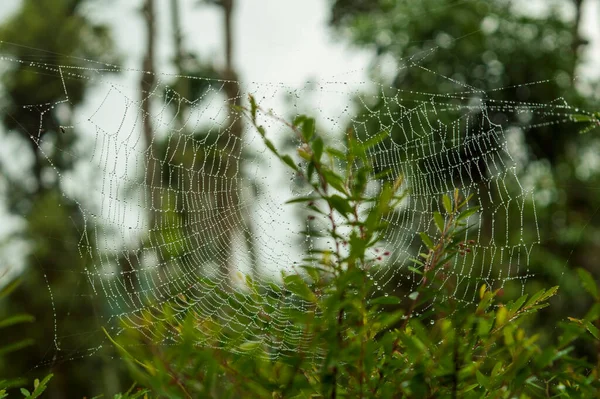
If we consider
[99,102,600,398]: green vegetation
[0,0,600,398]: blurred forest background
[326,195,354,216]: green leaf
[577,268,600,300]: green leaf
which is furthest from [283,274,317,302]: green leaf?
[0,0,600,398]: blurred forest background

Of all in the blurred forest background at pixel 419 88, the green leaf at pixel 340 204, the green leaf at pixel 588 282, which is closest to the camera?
the green leaf at pixel 588 282

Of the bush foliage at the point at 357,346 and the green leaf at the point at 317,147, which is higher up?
the green leaf at the point at 317,147

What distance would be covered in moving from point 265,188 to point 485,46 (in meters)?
8.97

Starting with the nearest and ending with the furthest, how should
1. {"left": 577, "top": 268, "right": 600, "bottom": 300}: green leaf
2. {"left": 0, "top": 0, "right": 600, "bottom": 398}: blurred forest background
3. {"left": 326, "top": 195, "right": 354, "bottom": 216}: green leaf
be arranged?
{"left": 577, "top": 268, "right": 600, "bottom": 300}: green leaf, {"left": 326, "top": 195, "right": 354, "bottom": 216}: green leaf, {"left": 0, "top": 0, "right": 600, "bottom": 398}: blurred forest background

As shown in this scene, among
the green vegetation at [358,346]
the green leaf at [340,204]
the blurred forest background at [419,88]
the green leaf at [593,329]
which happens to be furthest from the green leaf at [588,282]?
the blurred forest background at [419,88]

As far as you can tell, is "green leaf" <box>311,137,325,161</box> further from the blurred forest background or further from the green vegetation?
the blurred forest background

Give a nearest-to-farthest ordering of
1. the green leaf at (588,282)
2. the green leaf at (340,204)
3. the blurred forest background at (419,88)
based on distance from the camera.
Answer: the green leaf at (588,282)
the green leaf at (340,204)
the blurred forest background at (419,88)

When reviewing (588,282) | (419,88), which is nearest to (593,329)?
(588,282)

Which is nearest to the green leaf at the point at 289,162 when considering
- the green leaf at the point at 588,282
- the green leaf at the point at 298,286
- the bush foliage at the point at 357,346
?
the bush foliage at the point at 357,346

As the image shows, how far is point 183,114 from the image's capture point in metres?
8.57

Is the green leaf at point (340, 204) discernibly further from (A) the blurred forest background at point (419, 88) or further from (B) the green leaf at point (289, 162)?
(A) the blurred forest background at point (419, 88)

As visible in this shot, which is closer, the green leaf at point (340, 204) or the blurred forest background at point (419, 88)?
the green leaf at point (340, 204)

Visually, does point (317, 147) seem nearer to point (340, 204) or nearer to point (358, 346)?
point (340, 204)

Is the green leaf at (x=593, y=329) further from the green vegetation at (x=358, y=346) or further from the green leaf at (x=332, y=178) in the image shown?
the green leaf at (x=332, y=178)
